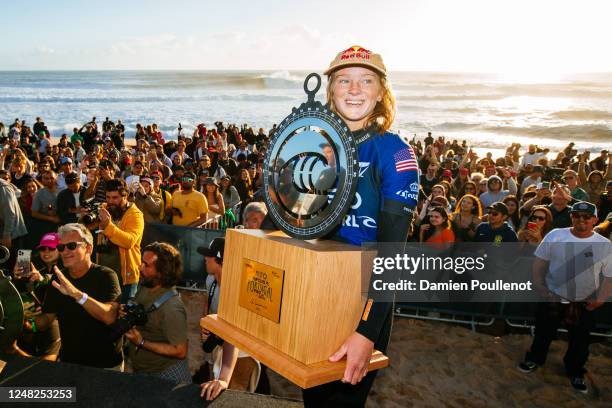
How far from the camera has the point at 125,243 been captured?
557 centimetres

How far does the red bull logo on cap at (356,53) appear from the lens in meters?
2.01

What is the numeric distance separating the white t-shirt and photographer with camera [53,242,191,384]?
174 inches

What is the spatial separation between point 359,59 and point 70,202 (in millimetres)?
7071

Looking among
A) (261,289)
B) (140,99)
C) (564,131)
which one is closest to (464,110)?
(564,131)

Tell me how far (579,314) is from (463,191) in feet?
12.5

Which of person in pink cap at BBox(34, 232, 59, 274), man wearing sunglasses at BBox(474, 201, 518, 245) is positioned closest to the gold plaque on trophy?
person in pink cap at BBox(34, 232, 59, 274)

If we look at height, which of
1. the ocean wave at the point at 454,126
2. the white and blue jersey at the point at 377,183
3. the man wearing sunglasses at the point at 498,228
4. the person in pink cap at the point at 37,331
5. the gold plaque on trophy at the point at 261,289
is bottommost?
the person in pink cap at the point at 37,331

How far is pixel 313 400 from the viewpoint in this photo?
6.68 feet

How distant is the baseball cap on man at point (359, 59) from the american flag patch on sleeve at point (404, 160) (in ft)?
1.24

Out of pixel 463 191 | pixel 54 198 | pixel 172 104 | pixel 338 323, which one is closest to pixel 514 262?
pixel 463 191

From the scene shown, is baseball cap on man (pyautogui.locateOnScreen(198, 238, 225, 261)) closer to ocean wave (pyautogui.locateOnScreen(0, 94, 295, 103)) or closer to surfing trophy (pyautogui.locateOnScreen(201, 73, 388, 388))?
surfing trophy (pyautogui.locateOnScreen(201, 73, 388, 388))

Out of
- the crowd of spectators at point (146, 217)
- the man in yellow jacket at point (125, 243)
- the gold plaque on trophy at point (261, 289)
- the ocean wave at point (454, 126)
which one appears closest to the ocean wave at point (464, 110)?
the ocean wave at point (454, 126)

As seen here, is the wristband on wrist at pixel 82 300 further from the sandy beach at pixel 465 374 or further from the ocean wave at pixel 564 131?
the ocean wave at pixel 564 131

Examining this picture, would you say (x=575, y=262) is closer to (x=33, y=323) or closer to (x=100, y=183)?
(x=33, y=323)
